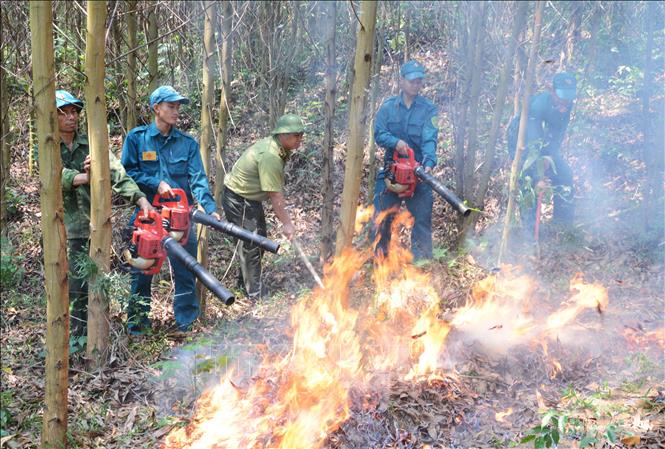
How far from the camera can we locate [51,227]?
3.36m

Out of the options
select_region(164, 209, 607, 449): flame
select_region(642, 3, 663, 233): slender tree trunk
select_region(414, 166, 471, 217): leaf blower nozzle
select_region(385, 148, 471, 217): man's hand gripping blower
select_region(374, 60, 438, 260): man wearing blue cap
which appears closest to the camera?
select_region(164, 209, 607, 449): flame

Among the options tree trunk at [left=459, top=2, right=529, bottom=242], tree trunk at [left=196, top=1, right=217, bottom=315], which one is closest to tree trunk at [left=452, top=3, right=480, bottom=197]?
tree trunk at [left=459, top=2, right=529, bottom=242]

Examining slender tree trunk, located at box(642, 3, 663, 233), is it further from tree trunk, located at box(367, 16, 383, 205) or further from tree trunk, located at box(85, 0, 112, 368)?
tree trunk, located at box(85, 0, 112, 368)

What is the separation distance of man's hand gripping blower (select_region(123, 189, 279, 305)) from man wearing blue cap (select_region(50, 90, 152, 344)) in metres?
0.19

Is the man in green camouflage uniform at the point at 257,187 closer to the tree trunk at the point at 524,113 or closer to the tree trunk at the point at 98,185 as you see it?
the tree trunk at the point at 98,185

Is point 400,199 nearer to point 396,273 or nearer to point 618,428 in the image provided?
point 396,273

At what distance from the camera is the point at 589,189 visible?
29.6 ft

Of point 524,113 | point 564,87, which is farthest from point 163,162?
point 564,87

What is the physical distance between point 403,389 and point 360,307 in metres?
1.92

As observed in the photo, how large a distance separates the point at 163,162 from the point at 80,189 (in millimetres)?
800

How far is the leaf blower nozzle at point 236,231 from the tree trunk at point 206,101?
0.73m

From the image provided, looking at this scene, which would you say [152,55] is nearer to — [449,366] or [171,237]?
[171,237]

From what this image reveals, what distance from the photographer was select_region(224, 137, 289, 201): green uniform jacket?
6.21m

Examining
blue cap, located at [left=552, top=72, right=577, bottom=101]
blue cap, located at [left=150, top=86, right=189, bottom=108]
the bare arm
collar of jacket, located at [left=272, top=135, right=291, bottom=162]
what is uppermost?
blue cap, located at [left=150, top=86, right=189, bottom=108]
